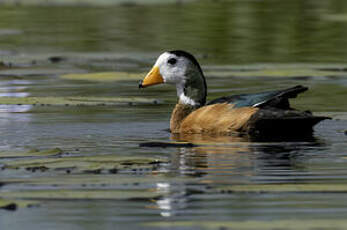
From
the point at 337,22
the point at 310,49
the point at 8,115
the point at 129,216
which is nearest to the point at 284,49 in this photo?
the point at 310,49

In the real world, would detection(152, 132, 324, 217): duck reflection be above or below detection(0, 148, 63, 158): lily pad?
below

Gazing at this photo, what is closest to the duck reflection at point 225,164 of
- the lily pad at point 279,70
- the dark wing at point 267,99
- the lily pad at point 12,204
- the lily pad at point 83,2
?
the dark wing at point 267,99

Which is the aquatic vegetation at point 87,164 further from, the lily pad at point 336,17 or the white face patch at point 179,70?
the lily pad at point 336,17

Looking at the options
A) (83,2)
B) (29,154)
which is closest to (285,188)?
(29,154)

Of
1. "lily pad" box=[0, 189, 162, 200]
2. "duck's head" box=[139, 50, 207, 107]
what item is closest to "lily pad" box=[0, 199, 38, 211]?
"lily pad" box=[0, 189, 162, 200]

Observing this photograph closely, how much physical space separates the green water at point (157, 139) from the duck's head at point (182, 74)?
40cm

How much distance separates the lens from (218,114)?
34.5 feet

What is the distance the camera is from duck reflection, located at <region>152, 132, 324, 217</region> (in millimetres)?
7180

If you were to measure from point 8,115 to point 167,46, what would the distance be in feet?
25.9

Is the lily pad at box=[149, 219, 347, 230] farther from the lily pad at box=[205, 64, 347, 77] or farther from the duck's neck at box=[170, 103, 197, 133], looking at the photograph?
the lily pad at box=[205, 64, 347, 77]

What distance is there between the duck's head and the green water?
1.32 feet

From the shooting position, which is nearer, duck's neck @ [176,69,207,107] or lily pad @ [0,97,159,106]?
duck's neck @ [176,69,207,107]

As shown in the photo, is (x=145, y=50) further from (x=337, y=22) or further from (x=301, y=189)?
(x=301, y=189)

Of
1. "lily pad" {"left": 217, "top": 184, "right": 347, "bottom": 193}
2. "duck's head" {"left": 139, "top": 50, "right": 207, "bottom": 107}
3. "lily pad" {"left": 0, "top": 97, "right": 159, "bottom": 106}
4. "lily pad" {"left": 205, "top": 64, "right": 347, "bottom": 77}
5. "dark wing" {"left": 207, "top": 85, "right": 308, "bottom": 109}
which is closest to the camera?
"lily pad" {"left": 217, "top": 184, "right": 347, "bottom": 193}
